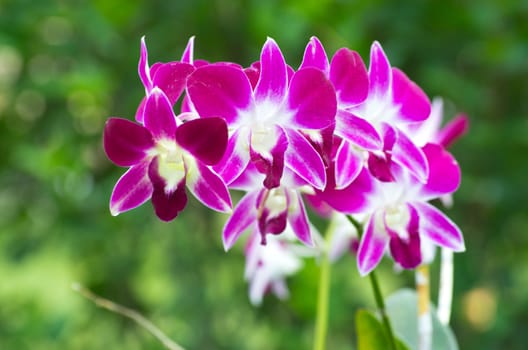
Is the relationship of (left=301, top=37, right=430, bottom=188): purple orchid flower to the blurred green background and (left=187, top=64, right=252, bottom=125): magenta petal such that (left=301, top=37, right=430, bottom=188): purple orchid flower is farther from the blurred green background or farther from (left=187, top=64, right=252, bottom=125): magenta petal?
the blurred green background

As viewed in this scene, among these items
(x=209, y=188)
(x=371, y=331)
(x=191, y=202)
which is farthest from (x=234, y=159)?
(x=191, y=202)

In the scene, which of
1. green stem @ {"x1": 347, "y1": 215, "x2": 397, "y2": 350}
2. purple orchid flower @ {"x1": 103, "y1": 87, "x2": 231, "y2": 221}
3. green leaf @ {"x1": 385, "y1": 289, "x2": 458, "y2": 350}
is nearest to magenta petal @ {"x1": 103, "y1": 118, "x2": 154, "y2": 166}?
purple orchid flower @ {"x1": 103, "y1": 87, "x2": 231, "y2": 221}

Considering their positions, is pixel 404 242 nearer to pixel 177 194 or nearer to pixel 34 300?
pixel 177 194

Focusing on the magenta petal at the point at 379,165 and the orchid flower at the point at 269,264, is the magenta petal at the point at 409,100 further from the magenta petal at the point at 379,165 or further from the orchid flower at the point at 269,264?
the orchid flower at the point at 269,264

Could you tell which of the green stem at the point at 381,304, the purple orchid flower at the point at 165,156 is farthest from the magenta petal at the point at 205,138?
the green stem at the point at 381,304

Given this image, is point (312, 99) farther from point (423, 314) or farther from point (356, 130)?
point (423, 314)

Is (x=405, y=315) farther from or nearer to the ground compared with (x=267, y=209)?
nearer to the ground
